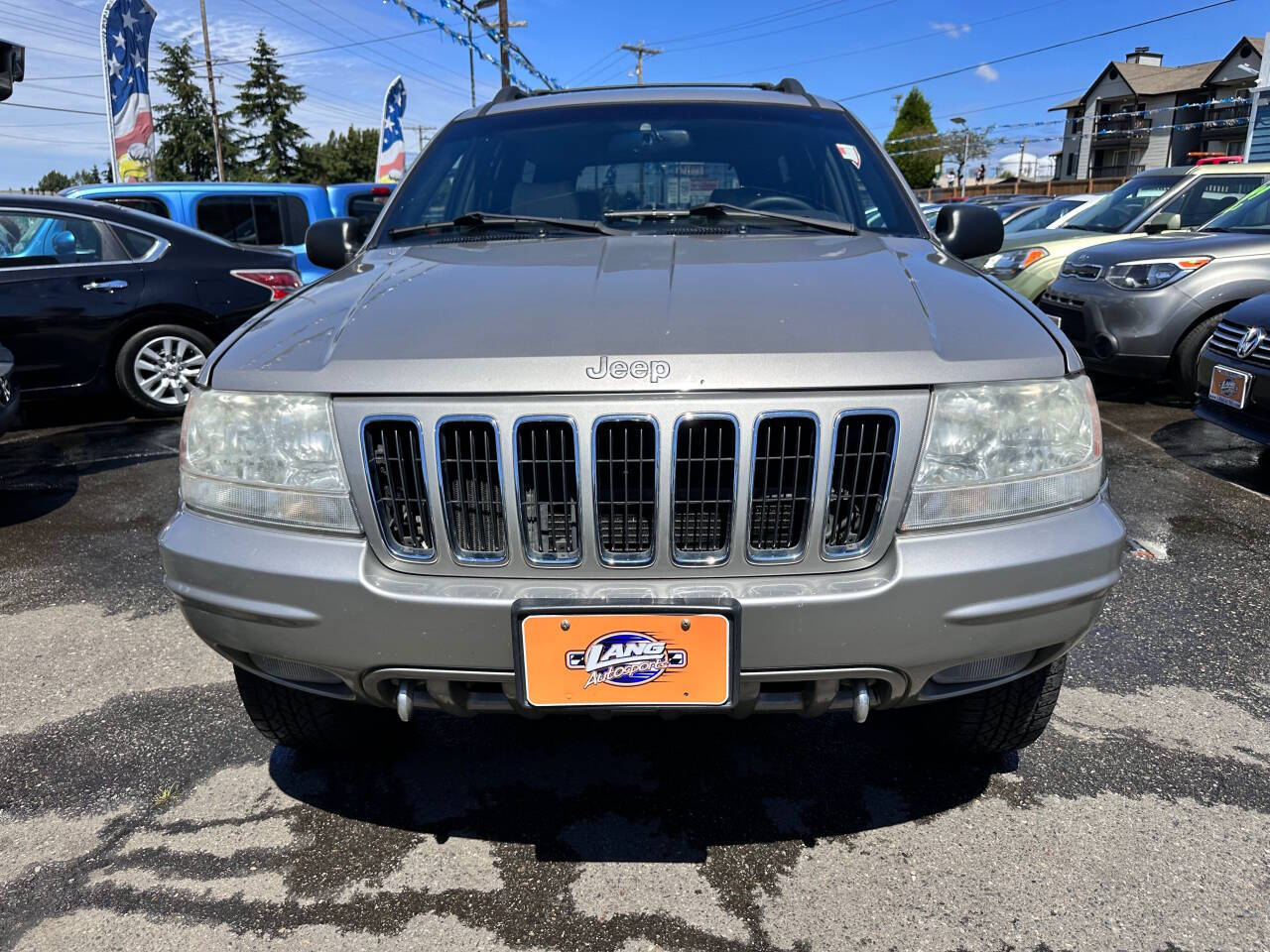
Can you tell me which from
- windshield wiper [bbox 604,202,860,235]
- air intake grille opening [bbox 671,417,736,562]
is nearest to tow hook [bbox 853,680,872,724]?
air intake grille opening [bbox 671,417,736,562]

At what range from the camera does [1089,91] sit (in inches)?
2520

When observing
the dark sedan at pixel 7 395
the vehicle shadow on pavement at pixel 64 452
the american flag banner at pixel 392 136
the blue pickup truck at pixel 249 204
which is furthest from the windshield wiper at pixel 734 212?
the american flag banner at pixel 392 136

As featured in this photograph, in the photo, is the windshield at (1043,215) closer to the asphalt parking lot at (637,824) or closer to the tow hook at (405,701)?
the asphalt parking lot at (637,824)

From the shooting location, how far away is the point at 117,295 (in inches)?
255

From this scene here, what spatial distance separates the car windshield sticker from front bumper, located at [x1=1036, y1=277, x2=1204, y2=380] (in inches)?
170

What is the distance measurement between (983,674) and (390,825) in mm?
1408

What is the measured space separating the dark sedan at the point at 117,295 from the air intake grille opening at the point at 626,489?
5797 millimetres

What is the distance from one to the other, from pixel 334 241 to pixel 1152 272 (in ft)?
18.7

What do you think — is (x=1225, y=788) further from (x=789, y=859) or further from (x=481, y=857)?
(x=481, y=857)

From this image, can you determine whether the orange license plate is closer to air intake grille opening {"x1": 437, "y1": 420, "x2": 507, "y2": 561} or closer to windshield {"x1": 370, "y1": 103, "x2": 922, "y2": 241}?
air intake grille opening {"x1": 437, "y1": 420, "x2": 507, "y2": 561}

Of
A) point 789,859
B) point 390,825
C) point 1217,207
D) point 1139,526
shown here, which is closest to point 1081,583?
point 789,859

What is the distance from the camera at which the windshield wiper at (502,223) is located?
267cm

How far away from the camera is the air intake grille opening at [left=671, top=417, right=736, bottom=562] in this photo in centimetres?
168

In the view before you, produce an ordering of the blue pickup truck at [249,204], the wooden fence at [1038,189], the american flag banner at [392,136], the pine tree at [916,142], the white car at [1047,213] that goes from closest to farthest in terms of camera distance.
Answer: the blue pickup truck at [249,204] → the white car at [1047,213] → the american flag banner at [392,136] → the wooden fence at [1038,189] → the pine tree at [916,142]
